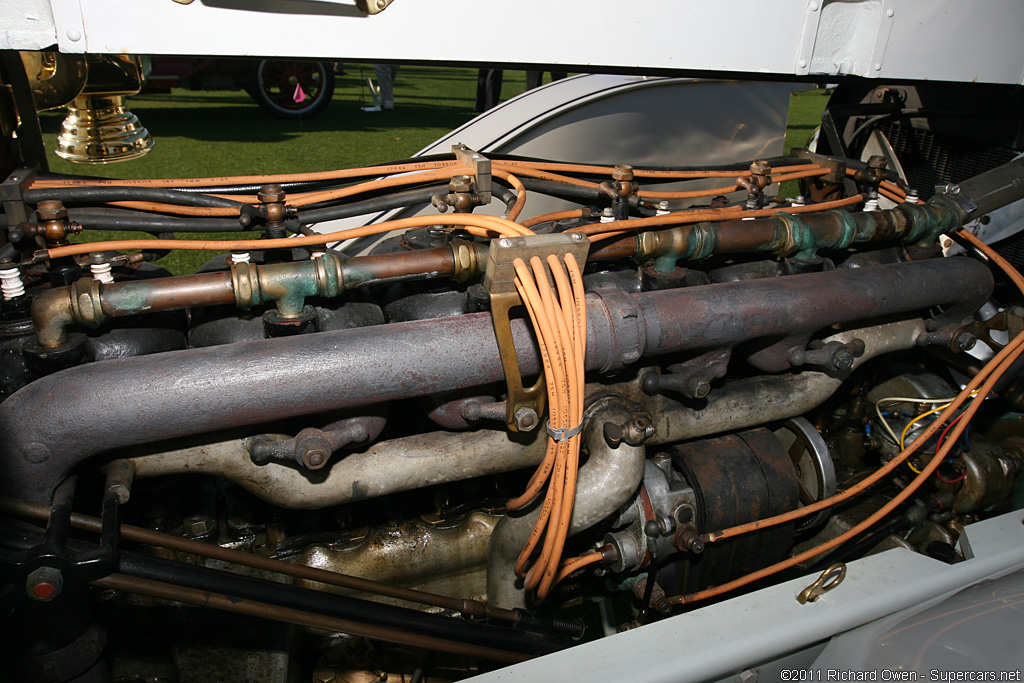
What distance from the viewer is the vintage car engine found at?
1.01m

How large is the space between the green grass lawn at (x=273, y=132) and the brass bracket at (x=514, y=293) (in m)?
3.33

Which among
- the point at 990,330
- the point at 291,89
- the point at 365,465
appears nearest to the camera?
the point at 365,465

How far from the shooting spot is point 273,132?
7500mm

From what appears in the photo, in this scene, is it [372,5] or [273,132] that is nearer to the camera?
[372,5]

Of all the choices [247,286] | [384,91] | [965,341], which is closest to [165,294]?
[247,286]

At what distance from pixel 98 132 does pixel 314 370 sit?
1271mm

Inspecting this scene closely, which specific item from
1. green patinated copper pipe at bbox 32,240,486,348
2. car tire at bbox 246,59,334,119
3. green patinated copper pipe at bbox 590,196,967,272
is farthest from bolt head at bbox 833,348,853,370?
car tire at bbox 246,59,334,119

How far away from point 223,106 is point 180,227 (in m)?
9.09

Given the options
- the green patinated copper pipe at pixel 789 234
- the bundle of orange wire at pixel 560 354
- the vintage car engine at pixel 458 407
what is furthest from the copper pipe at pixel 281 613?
the green patinated copper pipe at pixel 789 234

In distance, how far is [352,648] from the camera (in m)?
1.51

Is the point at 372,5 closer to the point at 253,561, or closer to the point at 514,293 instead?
the point at 514,293

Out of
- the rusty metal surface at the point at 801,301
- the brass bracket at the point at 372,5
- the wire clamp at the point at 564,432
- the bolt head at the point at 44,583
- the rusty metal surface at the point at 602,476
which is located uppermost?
the brass bracket at the point at 372,5

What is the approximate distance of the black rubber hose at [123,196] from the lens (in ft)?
3.99

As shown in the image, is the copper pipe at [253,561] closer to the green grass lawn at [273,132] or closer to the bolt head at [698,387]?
the bolt head at [698,387]
